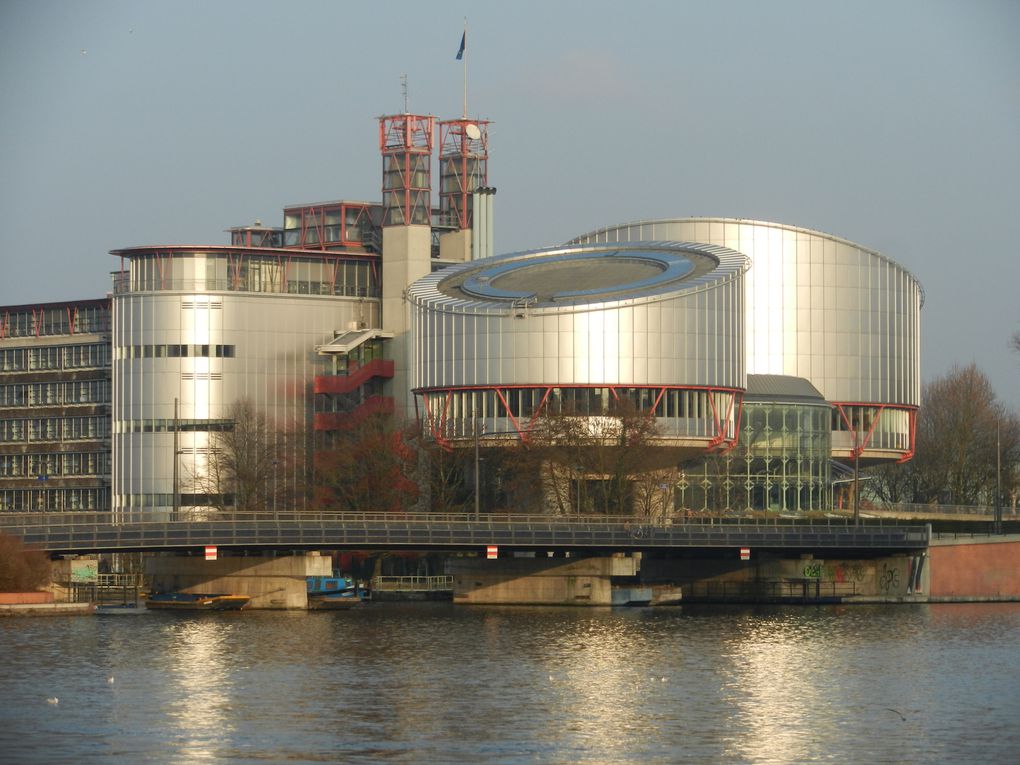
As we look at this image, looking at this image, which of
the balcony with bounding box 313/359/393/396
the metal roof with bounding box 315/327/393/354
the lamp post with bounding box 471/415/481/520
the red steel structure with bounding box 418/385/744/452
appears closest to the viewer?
the lamp post with bounding box 471/415/481/520

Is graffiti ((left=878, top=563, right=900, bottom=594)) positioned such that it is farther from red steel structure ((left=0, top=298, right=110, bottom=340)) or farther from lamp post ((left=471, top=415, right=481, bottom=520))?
red steel structure ((left=0, top=298, right=110, bottom=340))

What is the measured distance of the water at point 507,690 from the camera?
58.2 m

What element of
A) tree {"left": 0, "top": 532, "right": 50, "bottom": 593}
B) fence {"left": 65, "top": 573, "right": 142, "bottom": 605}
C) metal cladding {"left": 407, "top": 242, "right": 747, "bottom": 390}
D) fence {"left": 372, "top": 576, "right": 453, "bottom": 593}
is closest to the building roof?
metal cladding {"left": 407, "top": 242, "right": 747, "bottom": 390}

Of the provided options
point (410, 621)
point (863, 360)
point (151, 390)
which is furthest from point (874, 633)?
point (151, 390)

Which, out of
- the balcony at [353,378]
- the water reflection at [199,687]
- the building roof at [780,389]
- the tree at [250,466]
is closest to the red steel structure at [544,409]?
the building roof at [780,389]

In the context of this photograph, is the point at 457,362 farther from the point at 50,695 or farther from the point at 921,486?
the point at 50,695

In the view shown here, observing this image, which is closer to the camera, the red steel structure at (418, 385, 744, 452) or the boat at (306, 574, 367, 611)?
the boat at (306, 574, 367, 611)

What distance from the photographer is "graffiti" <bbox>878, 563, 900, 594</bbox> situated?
400ft

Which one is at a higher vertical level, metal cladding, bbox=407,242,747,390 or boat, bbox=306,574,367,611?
metal cladding, bbox=407,242,747,390

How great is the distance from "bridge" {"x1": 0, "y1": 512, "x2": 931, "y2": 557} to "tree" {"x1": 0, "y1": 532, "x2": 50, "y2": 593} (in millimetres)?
744

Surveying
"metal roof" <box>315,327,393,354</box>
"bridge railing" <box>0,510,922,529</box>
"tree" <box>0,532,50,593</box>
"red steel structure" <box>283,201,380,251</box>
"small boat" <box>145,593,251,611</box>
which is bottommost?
"small boat" <box>145,593,251,611</box>

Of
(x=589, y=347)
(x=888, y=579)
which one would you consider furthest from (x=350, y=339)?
(x=888, y=579)

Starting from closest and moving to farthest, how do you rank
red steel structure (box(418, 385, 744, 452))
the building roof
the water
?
the water
red steel structure (box(418, 385, 744, 452))
the building roof

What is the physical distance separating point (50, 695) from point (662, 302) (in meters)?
83.6
